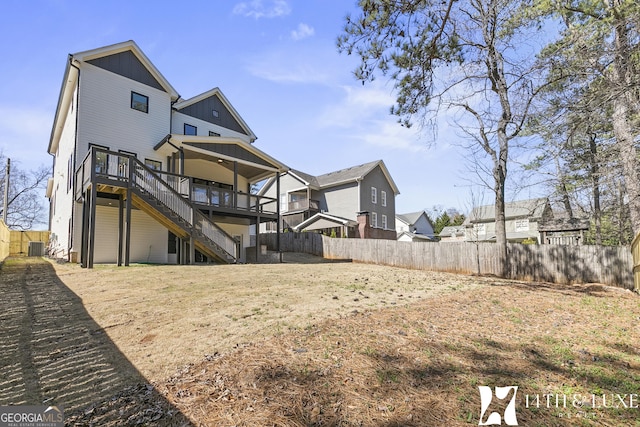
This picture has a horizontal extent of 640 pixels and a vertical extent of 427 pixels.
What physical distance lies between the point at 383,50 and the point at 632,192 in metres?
8.24

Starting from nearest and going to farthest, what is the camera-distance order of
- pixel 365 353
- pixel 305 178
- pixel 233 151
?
pixel 365 353 → pixel 233 151 → pixel 305 178

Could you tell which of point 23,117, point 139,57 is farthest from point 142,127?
point 23,117

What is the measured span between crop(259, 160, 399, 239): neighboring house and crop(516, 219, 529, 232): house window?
1322 centimetres

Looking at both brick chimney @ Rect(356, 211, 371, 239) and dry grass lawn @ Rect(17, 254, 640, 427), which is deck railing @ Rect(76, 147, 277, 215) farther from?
brick chimney @ Rect(356, 211, 371, 239)

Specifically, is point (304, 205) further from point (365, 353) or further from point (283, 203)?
point (365, 353)

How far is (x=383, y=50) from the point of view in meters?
7.13

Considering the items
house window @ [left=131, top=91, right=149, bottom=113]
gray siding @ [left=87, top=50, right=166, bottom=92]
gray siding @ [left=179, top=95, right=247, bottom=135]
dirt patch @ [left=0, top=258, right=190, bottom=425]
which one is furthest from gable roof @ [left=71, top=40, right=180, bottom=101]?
dirt patch @ [left=0, top=258, right=190, bottom=425]

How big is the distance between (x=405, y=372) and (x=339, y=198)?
2632 centimetres

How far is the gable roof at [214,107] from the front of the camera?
1778cm

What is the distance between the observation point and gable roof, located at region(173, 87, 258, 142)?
17781 mm

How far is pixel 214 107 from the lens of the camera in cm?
1912

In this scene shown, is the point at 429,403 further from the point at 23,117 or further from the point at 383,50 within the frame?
the point at 23,117

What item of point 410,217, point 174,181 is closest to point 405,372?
point 174,181

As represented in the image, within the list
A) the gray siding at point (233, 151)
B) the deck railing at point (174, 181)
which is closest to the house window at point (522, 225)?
the gray siding at point (233, 151)
